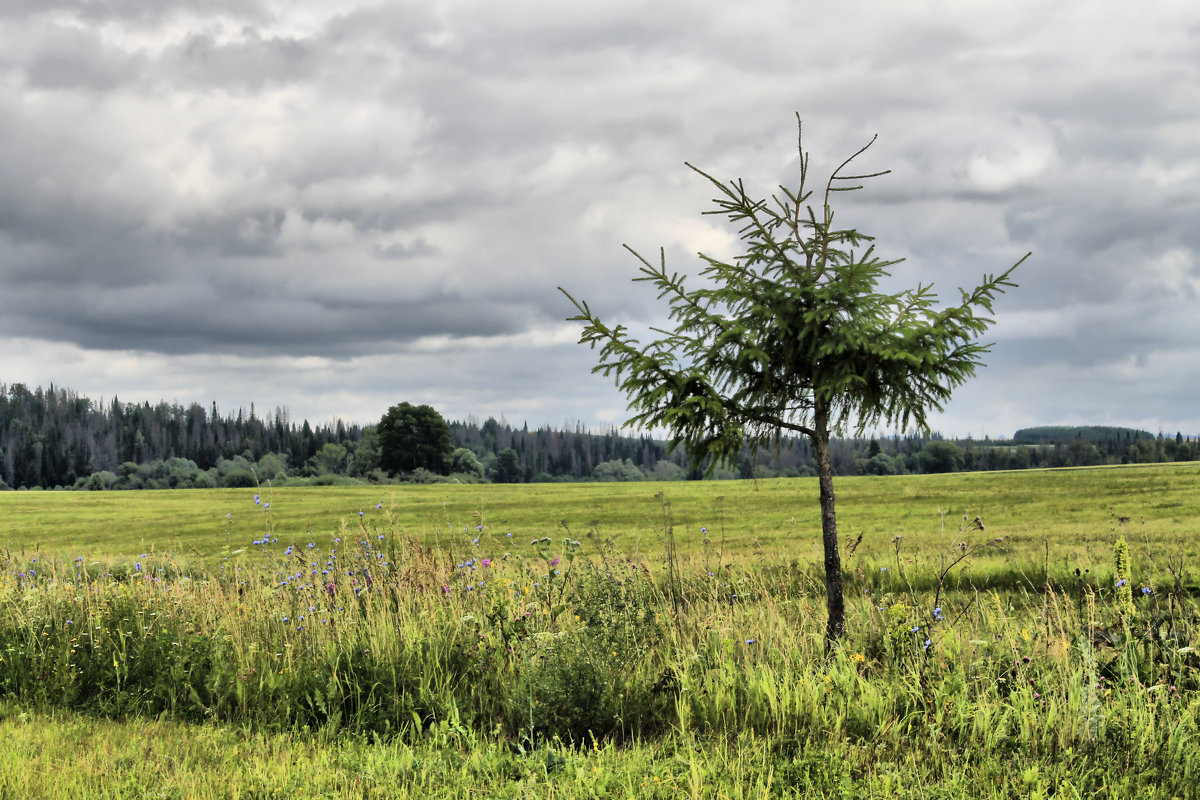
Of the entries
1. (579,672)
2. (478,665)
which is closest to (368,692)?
(478,665)

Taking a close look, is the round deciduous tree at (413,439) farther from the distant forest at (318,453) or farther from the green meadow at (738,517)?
the green meadow at (738,517)

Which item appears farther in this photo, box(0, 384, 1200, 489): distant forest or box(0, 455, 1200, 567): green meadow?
box(0, 384, 1200, 489): distant forest

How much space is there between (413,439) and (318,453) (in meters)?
34.4

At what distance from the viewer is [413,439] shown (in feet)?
276

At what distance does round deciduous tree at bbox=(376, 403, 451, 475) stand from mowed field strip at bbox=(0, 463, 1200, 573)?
34.0 meters

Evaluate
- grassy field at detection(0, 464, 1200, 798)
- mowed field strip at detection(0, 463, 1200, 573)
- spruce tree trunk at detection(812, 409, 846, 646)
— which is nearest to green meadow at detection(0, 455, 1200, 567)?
mowed field strip at detection(0, 463, 1200, 573)

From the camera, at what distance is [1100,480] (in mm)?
39688

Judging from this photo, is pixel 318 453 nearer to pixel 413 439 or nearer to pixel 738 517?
pixel 413 439

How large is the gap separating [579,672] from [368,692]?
6.37 feet

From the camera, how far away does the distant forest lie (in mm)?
90938

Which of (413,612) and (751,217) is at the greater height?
(751,217)

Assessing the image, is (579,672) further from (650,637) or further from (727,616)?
(727,616)

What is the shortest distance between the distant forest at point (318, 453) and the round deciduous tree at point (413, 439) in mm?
2160

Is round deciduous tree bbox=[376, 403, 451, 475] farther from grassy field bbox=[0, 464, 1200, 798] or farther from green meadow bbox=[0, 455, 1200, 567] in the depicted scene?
grassy field bbox=[0, 464, 1200, 798]
